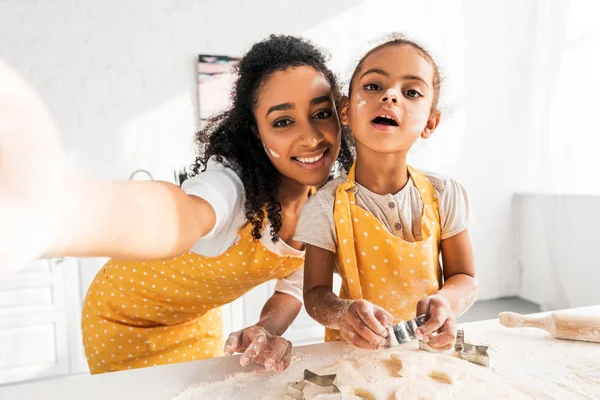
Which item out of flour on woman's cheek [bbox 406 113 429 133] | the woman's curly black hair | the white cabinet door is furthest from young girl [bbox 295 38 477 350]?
the white cabinet door

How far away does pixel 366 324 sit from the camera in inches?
22.7

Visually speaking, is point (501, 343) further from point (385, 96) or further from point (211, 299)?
point (211, 299)

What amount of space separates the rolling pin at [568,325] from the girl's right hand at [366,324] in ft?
1.01

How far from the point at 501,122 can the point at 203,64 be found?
7.43ft

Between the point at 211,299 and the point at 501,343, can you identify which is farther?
the point at 211,299

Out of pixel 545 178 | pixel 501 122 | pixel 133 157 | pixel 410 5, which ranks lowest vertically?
pixel 545 178

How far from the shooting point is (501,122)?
336 centimetres

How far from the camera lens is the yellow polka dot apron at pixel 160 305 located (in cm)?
94

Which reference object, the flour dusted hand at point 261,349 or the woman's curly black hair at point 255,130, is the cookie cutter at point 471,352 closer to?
the flour dusted hand at point 261,349

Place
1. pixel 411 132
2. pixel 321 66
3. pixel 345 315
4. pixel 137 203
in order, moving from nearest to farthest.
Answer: pixel 137 203 < pixel 345 315 < pixel 411 132 < pixel 321 66

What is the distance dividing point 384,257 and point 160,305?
1.84 ft

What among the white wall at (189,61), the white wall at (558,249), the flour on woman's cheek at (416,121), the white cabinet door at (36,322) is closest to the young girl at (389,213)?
the flour on woman's cheek at (416,121)

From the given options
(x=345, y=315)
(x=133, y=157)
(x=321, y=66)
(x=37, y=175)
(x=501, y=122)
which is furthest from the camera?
(x=501, y=122)

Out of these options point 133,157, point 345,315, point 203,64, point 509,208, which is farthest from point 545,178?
point 345,315
